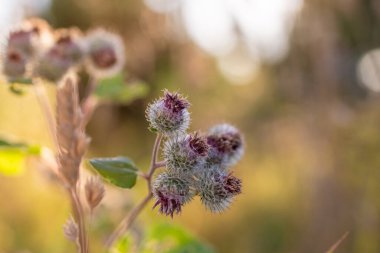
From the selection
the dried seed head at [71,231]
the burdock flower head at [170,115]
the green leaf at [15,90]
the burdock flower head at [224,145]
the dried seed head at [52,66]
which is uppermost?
the dried seed head at [52,66]

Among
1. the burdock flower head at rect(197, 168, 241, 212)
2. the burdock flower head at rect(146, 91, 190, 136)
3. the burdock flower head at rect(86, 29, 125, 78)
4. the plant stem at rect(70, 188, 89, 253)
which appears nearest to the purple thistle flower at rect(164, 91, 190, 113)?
the burdock flower head at rect(146, 91, 190, 136)

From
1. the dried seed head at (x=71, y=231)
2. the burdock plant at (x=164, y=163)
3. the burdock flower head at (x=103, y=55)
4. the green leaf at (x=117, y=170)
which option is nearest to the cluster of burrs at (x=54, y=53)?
the burdock flower head at (x=103, y=55)

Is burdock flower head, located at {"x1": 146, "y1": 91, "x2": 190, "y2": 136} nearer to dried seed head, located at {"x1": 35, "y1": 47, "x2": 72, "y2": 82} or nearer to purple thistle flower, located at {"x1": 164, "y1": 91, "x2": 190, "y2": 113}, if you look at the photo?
purple thistle flower, located at {"x1": 164, "y1": 91, "x2": 190, "y2": 113}

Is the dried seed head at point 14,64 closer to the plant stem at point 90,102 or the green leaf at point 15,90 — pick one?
the green leaf at point 15,90

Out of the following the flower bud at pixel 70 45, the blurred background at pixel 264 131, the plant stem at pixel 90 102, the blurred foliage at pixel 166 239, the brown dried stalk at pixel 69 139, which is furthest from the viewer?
the blurred background at pixel 264 131

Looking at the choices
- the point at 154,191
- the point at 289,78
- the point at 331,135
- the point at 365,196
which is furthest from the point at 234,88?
the point at 154,191
